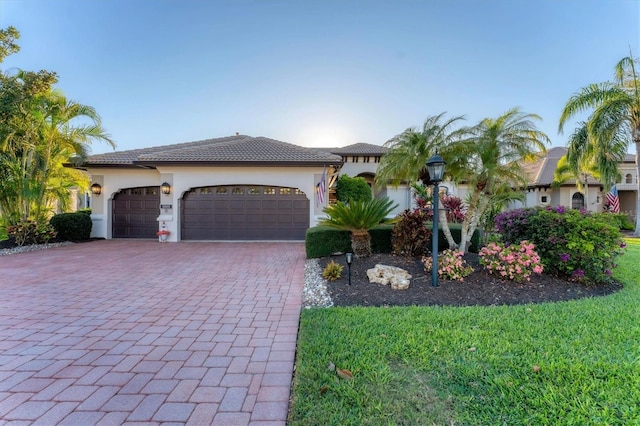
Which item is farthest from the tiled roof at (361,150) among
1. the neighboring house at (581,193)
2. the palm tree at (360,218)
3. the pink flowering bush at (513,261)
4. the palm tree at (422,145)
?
the pink flowering bush at (513,261)

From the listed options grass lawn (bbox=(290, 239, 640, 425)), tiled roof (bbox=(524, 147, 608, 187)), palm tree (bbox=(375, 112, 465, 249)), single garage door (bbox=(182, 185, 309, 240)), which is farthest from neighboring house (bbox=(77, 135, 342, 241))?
tiled roof (bbox=(524, 147, 608, 187))

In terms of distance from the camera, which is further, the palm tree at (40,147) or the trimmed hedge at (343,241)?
the palm tree at (40,147)

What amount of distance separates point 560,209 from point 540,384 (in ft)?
16.6

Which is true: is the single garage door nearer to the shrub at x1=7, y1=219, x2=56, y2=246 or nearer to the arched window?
the shrub at x1=7, y1=219, x2=56, y2=246

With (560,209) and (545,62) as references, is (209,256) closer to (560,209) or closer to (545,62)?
(560,209)

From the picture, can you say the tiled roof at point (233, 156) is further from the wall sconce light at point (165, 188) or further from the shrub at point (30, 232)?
the shrub at point (30, 232)

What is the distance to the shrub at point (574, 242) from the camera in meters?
5.23

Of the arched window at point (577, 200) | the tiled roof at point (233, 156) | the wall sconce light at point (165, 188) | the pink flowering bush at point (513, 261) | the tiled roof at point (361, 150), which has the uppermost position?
the tiled roof at point (361, 150)

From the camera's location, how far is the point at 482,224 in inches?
335

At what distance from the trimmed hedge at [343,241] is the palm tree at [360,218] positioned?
0.49 metres

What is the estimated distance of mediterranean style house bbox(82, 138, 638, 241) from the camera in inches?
473

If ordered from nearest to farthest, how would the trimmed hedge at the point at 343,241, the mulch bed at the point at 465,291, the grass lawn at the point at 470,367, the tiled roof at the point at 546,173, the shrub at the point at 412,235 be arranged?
1. the grass lawn at the point at 470,367
2. the mulch bed at the point at 465,291
3. the shrub at the point at 412,235
4. the trimmed hedge at the point at 343,241
5. the tiled roof at the point at 546,173

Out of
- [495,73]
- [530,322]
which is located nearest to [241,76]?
[495,73]

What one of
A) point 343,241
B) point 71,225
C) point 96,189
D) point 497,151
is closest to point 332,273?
point 343,241
